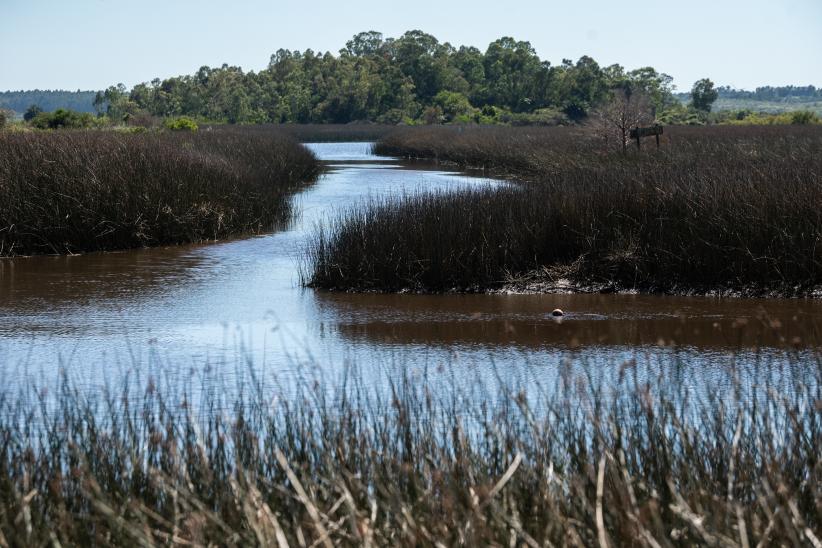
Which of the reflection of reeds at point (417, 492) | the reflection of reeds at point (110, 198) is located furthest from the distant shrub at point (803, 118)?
the reflection of reeds at point (417, 492)

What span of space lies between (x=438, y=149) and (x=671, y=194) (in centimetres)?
3186

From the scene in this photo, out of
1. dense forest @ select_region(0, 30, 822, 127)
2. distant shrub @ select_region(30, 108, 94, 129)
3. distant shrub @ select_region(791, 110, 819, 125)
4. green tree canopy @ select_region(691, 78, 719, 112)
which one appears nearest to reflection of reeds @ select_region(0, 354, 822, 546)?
Result: distant shrub @ select_region(30, 108, 94, 129)

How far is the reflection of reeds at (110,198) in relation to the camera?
16250 mm

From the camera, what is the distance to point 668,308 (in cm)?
1161

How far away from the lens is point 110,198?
54.3 ft

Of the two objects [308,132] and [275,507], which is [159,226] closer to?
[275,507]

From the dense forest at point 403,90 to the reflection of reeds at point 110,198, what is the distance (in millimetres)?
70426

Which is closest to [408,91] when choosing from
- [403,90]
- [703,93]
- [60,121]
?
[403,90]

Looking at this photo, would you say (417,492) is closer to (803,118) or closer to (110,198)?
(110,198)

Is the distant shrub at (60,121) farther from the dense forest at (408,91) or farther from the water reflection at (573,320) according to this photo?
the dense forest at (408,91)

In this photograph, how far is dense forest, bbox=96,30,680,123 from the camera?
99.0 metres

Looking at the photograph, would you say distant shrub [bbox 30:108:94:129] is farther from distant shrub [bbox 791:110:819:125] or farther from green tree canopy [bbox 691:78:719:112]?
green tree canopy [bbox 691:78:719:112]

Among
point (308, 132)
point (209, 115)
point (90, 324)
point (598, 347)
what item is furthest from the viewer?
point (209, 115)

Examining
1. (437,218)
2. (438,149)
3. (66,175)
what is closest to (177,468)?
(437,218)
